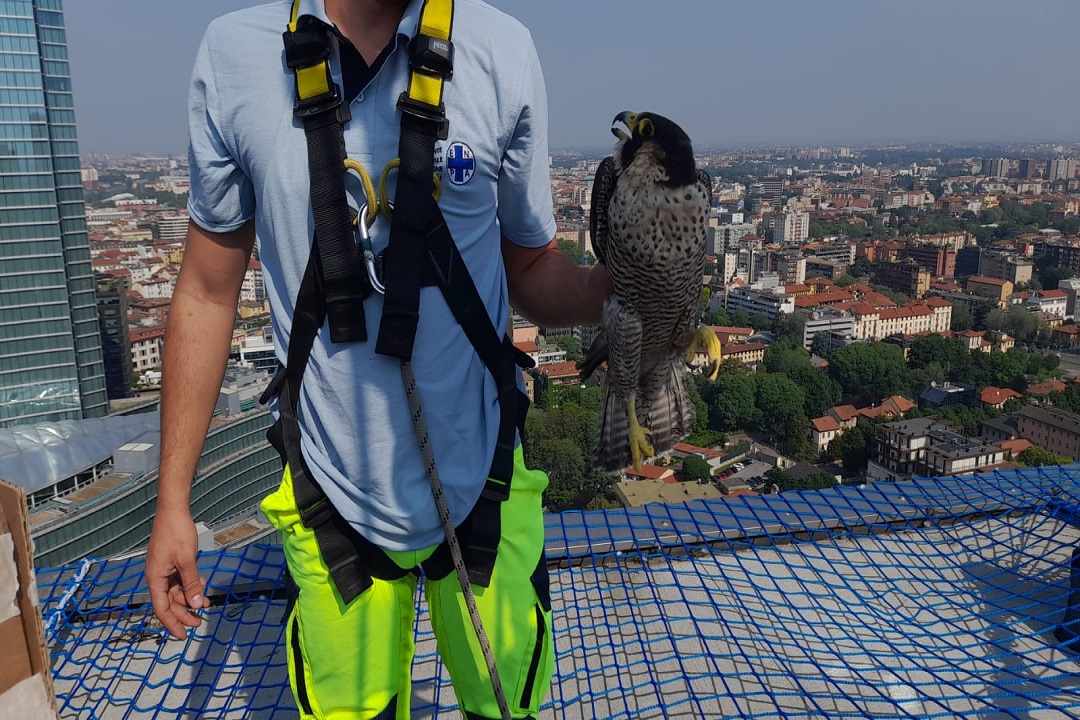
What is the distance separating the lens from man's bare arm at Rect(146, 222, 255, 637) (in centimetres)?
118

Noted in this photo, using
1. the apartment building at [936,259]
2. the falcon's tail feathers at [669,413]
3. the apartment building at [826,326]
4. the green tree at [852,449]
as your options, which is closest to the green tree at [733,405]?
the green tree at [852,449]

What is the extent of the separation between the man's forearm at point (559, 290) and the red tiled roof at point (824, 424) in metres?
25.7

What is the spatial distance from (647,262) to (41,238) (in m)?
22.7

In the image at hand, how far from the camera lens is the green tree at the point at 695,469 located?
1822 cm

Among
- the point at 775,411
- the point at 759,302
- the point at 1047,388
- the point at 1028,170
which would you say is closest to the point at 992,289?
the point at 759,302

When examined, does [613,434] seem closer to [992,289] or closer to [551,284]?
[551,284]

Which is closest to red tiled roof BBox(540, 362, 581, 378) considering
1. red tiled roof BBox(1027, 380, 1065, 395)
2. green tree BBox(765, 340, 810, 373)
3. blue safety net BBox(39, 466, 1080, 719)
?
green tree BBox(765, 340, 810, 373)

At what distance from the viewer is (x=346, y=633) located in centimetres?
112

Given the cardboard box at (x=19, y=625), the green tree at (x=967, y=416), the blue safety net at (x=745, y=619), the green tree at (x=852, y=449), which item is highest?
the cardboard box at (x=19, y=625)

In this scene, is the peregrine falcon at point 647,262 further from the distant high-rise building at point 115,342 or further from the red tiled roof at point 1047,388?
the distant high-rise building at point 115,342

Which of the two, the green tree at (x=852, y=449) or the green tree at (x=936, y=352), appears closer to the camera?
the green tree at (x=852, y=449)

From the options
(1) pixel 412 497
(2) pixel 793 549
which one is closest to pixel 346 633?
(1) pixel 412 497

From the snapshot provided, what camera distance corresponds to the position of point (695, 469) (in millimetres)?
18438

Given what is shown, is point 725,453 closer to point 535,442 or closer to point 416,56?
point 535,442
